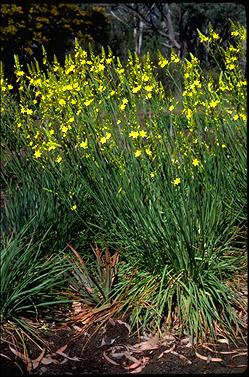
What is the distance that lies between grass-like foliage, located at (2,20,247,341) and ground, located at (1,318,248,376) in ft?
0.36

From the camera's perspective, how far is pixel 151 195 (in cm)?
387

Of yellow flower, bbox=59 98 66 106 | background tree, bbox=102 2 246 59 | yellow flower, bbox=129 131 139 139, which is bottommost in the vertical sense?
background tree, bbox=102 2 246 59

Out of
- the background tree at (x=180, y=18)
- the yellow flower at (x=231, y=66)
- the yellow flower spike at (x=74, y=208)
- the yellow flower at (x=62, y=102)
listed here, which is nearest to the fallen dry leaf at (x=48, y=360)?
the yellow flower spike at (x=74, y=208)

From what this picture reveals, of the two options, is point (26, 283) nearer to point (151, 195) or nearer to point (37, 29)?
point (151, 195)

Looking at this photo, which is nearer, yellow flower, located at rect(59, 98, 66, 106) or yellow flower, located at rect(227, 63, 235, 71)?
yellow flower, located at rect(227, 63, 235, 71)

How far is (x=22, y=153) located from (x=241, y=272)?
266 cm

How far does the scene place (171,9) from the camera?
19016 mm

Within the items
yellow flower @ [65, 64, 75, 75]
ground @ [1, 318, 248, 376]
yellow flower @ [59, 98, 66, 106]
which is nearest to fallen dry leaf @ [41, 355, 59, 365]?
ground @ [1, 318, 248, 376]

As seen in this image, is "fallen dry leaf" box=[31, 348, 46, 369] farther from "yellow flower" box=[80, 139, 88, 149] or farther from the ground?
"yellow flower" box=[80, 139, 88, 149]

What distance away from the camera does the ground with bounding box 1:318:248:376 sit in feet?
11.0

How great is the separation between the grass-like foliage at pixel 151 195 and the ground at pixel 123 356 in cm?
11

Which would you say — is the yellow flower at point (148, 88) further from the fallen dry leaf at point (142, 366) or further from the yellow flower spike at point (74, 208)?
the fallen dry leaf at point (142, 366)

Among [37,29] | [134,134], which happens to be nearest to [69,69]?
[134,134]

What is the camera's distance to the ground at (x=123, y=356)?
3.35m
